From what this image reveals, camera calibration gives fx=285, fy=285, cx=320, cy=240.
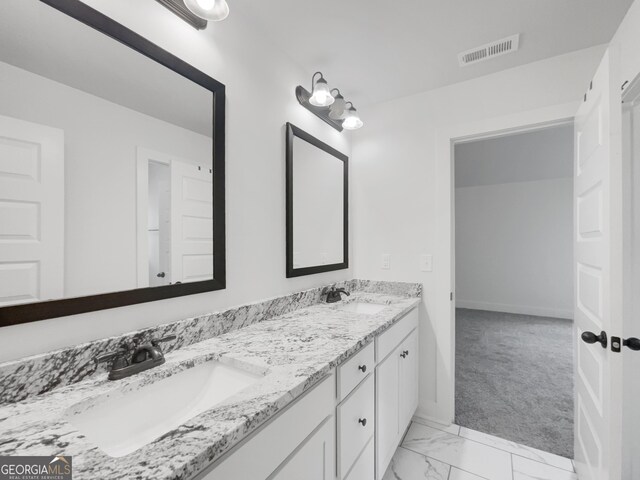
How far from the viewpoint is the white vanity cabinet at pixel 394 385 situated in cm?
144

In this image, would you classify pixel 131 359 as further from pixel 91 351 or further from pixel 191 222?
pixel 191 222

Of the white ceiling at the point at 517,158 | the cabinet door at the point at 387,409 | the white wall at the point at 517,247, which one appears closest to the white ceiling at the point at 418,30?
the cabinet door at the point at 387,409

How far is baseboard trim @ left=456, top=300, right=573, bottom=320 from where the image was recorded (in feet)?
15.3

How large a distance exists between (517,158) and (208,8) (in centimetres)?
462

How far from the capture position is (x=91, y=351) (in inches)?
34.6

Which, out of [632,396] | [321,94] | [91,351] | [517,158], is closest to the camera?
[91,351]

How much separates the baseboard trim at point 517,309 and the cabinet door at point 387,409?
14.7 ft

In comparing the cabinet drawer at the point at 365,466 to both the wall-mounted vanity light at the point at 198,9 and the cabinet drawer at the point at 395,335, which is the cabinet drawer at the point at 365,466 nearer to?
the cabinet drawer at the point at 395,335

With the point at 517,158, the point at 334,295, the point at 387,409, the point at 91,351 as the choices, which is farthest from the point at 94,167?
the point at 517,158

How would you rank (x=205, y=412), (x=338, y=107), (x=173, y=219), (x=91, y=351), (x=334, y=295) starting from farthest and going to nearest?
(x=334, y=295) < (x=338, y=107) < (x=173, y=219) < (x=91, y=351) < (x=205, y=412)

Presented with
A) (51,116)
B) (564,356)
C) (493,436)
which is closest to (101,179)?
(51,116)

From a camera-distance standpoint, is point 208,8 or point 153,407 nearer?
point 153,407

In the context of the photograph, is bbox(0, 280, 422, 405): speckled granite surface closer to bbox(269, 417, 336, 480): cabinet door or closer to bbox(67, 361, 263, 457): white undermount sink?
bbox(67, 361, 263, 457): white undermount sink

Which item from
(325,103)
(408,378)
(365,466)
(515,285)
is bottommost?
(365,466)
